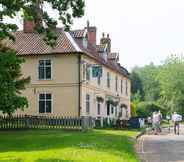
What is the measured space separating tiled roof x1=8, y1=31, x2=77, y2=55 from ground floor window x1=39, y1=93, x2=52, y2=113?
3.94 metres

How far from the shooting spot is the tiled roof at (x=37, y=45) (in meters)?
46.6

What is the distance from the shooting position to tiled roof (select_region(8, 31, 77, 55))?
46.6 meters

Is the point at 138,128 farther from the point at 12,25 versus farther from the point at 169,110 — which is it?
the point at 169,110

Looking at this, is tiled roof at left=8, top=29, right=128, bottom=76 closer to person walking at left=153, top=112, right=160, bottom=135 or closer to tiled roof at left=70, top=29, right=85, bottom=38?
tiled roof at left=70, top=29, right=85, bottom=38

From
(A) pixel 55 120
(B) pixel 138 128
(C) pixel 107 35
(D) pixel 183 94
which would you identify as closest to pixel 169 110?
(D) pixel 183 94

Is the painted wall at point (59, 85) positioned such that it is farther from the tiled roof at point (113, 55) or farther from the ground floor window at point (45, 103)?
the tiled roof at point (113, 55)

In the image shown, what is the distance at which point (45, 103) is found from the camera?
4700cm

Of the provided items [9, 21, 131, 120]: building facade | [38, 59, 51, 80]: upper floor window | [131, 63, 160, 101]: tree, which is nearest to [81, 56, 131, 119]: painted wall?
[9, 21, 131, 120]: building facade

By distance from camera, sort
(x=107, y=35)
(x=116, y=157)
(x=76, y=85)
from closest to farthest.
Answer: (x=116, y=157) < (x=76, y=85) < (x=107, y=35)

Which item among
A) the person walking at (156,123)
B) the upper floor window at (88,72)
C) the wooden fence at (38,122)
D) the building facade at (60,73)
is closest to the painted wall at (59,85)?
the building facade at (60,73)

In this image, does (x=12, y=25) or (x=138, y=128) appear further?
(x=138, y=128)

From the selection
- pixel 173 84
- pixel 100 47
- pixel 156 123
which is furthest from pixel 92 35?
pixel 173 84

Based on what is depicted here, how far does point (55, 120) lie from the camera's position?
39.3 metres

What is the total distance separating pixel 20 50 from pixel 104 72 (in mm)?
10523
